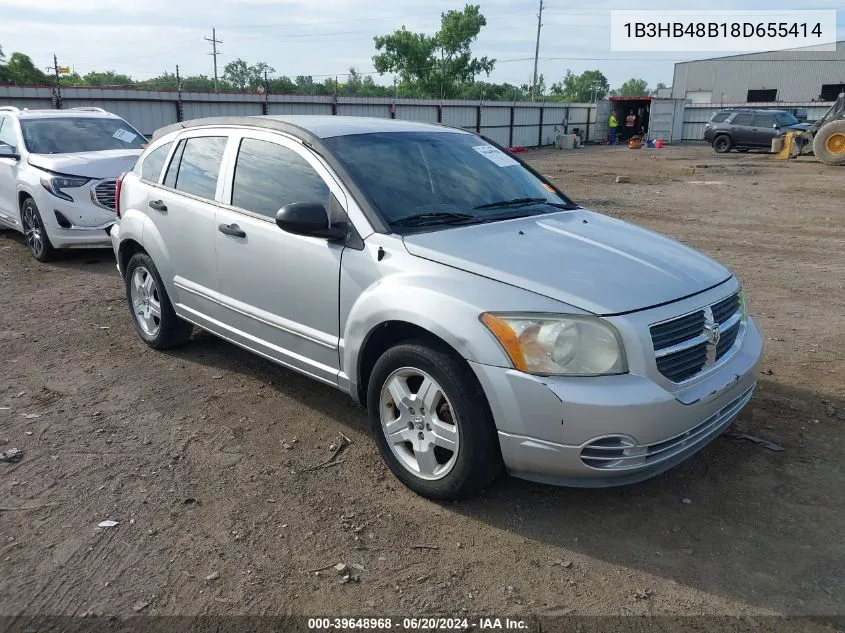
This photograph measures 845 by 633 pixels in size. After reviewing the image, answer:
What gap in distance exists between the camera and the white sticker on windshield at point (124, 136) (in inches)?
372

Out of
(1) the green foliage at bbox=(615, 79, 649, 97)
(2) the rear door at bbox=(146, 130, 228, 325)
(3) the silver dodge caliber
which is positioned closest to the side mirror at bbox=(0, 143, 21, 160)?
(2) the rear door at bbox=(146, 130, 228, 325)

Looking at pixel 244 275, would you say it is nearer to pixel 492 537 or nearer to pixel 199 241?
pixel 199 241

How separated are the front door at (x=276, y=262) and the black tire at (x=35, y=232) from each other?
5.30 m

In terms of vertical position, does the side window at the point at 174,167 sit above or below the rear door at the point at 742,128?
below

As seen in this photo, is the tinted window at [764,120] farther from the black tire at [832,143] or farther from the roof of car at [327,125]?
the roof of car at [327,125]

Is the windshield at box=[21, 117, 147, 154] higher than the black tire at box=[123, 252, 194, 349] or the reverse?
higher

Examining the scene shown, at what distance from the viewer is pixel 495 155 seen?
455 centimetres

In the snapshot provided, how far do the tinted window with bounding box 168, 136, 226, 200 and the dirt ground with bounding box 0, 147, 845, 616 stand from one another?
134 centimetres

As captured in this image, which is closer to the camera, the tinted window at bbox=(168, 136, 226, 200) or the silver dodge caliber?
the silver dodge caliber

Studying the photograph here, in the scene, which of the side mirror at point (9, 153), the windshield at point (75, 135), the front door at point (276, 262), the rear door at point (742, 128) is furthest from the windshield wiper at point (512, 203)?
the rear door at point (742, 128)

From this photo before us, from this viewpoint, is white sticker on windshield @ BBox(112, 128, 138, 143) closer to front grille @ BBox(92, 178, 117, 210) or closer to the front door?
front grille @ BBox(92, 178, 117, 210)

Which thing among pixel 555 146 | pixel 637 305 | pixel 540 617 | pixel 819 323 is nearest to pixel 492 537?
pixel 540 617

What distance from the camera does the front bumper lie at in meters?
2.81

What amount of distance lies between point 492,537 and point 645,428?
85 cm
